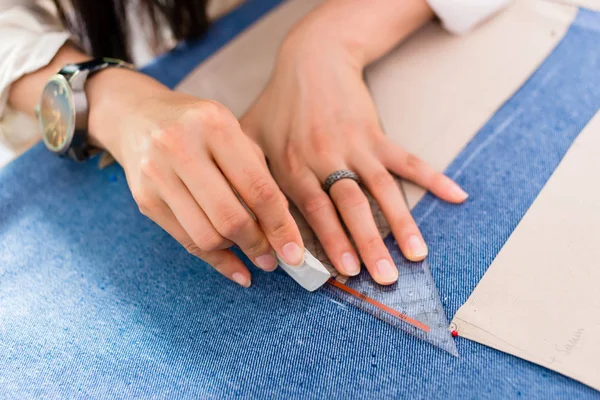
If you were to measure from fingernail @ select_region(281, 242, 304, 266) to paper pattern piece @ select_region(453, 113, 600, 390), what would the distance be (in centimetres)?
17

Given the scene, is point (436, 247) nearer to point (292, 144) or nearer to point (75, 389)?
point (292, 144)

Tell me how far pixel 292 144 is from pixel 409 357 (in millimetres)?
317

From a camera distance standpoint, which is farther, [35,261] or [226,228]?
[35,261]

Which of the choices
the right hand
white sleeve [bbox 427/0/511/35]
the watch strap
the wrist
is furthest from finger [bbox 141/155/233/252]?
white sleeve [bbox 427/0/511/35]

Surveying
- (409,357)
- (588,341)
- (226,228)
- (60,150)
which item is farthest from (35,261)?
(588,341)

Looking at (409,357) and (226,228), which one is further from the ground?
(226,228)

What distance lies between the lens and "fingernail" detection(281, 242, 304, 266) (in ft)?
1.53

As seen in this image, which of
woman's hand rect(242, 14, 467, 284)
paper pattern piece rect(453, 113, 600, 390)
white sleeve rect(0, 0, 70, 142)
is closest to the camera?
paper pattern piece rect(453, 113, 600, 390)

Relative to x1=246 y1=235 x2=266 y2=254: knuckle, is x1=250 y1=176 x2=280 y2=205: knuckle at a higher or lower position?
higher

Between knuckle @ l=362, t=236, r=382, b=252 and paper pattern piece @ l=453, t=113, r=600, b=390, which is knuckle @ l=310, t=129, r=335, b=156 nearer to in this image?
knuckle @ l=362, t=236, r=382, b=252

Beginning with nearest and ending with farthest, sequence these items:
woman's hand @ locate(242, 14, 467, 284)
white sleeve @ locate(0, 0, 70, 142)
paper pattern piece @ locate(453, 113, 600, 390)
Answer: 1. paper pattern piece @ locate(453, 113, 600, 390)
2. woman's hand @ locate(242, 14, 467, 284)
3. white sleeve @ locate(0, 0, 70, 142)

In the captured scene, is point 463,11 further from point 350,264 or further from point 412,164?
point 350,264

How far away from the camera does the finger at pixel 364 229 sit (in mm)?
517

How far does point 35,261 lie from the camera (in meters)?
0.60
